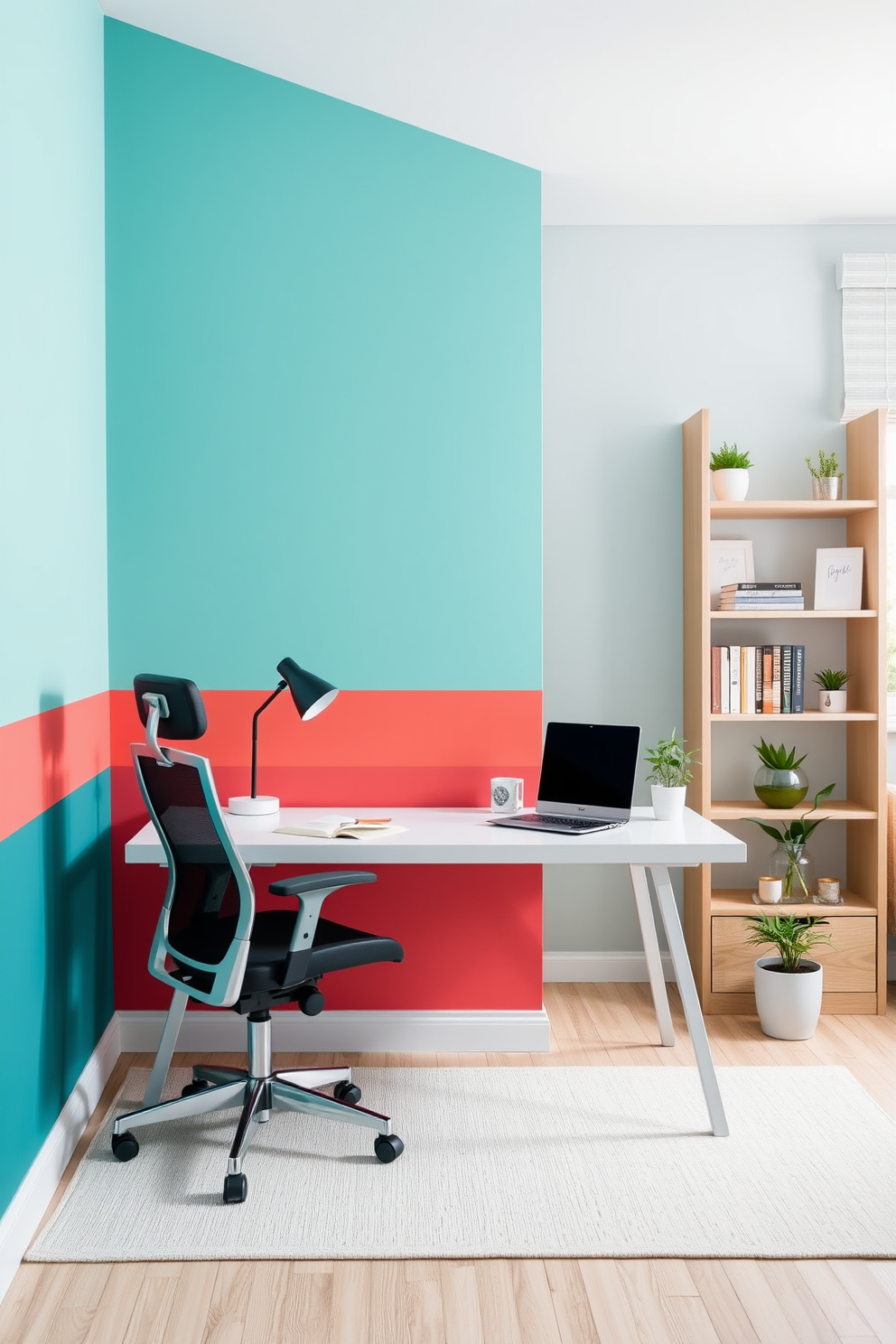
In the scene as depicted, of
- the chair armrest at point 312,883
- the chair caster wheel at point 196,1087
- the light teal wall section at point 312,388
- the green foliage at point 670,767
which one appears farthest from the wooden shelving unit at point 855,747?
the chair caster wheel at point 196,1087

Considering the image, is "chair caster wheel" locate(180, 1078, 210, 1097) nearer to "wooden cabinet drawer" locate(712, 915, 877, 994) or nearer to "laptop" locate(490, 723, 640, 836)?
"laptop" locate(490, 723, 640, 836)

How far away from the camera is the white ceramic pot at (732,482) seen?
143 inches

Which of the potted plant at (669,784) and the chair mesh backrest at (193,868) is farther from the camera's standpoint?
the potted plant at (669,784)

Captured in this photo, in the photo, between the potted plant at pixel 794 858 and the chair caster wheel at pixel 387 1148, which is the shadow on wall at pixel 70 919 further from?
the potted plant at pixel 794 858

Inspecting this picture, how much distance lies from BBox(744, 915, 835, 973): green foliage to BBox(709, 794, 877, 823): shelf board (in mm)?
334

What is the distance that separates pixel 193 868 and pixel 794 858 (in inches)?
83.7

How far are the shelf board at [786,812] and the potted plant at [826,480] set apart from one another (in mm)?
1081

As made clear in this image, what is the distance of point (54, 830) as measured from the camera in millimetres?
2533

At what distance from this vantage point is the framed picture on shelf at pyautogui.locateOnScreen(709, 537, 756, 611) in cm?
373

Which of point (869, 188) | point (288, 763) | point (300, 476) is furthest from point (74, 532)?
point (869, 188)

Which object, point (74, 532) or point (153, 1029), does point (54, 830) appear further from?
point (153, 1029)

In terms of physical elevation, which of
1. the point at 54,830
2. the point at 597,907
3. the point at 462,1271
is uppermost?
the point at 54,830

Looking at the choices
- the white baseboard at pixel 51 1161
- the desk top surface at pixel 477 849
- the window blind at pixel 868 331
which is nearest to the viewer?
the white baseboard at pixel 51 1161

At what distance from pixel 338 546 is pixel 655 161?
1.61m
